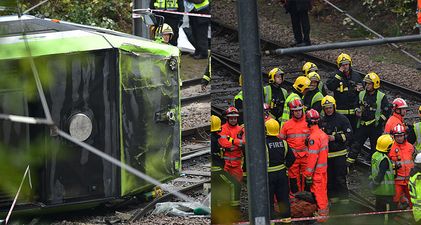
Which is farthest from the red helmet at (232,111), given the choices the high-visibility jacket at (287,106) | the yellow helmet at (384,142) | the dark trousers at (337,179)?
the yellow helmet at (384,142)

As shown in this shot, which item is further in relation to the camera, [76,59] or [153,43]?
[153,43]

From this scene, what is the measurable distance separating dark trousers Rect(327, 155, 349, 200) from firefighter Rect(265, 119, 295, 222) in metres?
0.42

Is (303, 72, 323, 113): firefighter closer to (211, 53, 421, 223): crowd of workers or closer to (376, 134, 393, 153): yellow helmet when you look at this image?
(211, 53, 421, 223): crowd of workers

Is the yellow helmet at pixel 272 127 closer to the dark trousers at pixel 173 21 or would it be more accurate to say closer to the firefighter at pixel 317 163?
the firefighter at pixel 317 163

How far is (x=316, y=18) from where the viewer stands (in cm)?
662

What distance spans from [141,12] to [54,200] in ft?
7.66

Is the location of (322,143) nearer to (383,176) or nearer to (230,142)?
(383,176)

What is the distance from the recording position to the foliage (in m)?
8.66

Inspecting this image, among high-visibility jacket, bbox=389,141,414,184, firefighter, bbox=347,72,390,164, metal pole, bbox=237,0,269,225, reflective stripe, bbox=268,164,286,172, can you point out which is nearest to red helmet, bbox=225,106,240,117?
reflective stripe, bbox=268,164,286,172

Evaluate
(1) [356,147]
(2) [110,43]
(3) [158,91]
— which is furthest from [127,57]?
(1) [356,147]

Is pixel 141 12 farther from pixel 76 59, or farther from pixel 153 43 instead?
pixel 76 59

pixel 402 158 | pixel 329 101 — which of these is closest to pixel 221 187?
pixel 329 101

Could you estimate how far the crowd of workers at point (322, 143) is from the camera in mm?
6590

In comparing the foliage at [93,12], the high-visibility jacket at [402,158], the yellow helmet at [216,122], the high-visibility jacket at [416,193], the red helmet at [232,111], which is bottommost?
the high-visibility jacket at [416,193]
